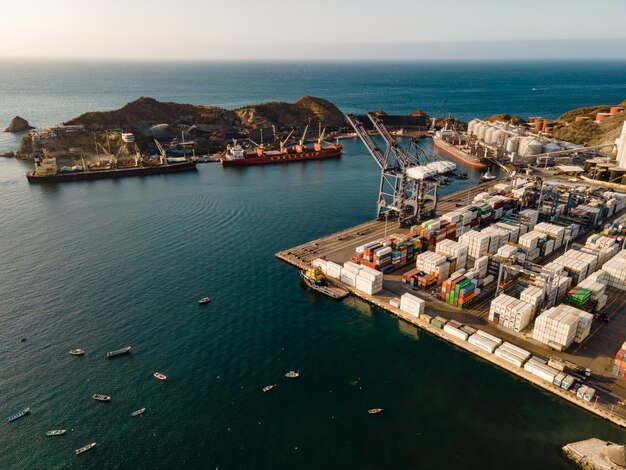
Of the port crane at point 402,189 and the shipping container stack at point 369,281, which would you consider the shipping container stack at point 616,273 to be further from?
the shipping container stack at point 369,281

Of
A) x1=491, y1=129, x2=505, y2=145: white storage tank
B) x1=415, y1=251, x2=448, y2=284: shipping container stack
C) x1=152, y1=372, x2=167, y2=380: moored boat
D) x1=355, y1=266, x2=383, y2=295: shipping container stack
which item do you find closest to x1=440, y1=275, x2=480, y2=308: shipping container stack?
x1=415, y1=251, x2=448, y2=284: shipping container stack

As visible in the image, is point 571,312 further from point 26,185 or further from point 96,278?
point 26,185

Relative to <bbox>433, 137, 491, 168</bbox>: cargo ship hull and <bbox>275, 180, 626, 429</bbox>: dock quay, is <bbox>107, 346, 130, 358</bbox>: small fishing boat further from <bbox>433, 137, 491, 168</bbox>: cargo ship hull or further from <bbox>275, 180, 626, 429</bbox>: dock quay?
<bbox>433, 137, 491, 168</bbox>: cargo ship hull

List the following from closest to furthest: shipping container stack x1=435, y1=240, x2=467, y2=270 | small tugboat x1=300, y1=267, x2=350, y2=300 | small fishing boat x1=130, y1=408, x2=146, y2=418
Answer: small fishing boat x1=130, y1=408, x2=146, y2=418 → small tugboat x1=300, y1=267, x2=350, y2=300 → shipping container stack x1=435, y1=240, x2=467, y2=270

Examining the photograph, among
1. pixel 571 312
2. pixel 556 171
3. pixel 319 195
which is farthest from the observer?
pixel 556 171

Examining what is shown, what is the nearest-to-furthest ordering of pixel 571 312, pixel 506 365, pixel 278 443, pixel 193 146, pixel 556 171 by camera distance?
pixel 278 443
pixel 506 365
pixel 571 312
pixel 556 171
pixel 193 146

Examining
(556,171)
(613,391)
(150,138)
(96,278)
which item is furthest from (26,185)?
(556,171)
